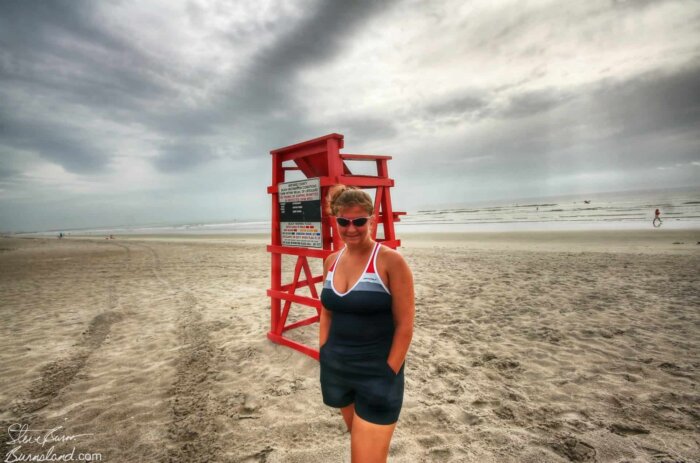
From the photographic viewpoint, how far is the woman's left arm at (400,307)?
1907 mm

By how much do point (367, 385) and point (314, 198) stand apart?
103 inches

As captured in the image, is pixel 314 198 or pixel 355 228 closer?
pixel 355 228

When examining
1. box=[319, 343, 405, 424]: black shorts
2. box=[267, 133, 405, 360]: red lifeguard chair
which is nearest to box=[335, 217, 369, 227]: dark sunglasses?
box=[319, 343, 405, 424]: black shorts

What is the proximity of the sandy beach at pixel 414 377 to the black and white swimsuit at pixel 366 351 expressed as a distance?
127 centimetres

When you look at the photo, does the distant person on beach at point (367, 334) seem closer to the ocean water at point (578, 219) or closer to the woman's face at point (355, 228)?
the woman's face at point (355, 228)

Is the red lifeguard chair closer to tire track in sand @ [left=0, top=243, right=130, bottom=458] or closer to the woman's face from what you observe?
the woman's face

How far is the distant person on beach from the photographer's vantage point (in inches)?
73.1

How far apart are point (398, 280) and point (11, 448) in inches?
163

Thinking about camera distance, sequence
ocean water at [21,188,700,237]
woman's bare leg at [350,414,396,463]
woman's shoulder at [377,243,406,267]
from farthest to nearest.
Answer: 1. ocean water at [21,188,700,237]
2. woman's shoulder at [377,243,406,267]
3. woman's bare leg at [350,414,396,463]

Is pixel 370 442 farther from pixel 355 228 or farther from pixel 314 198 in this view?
pixel 314 198

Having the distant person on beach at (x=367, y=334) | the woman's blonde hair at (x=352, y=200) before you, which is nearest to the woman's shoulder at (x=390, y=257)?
the distant person on beach at (x=367, y=334)

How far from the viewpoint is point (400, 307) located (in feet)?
6.35

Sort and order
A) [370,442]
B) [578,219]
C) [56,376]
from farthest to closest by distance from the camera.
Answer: [578,219] < [56,376] < [370,442]

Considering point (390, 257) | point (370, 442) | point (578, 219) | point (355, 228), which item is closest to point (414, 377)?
point (370, 442)
